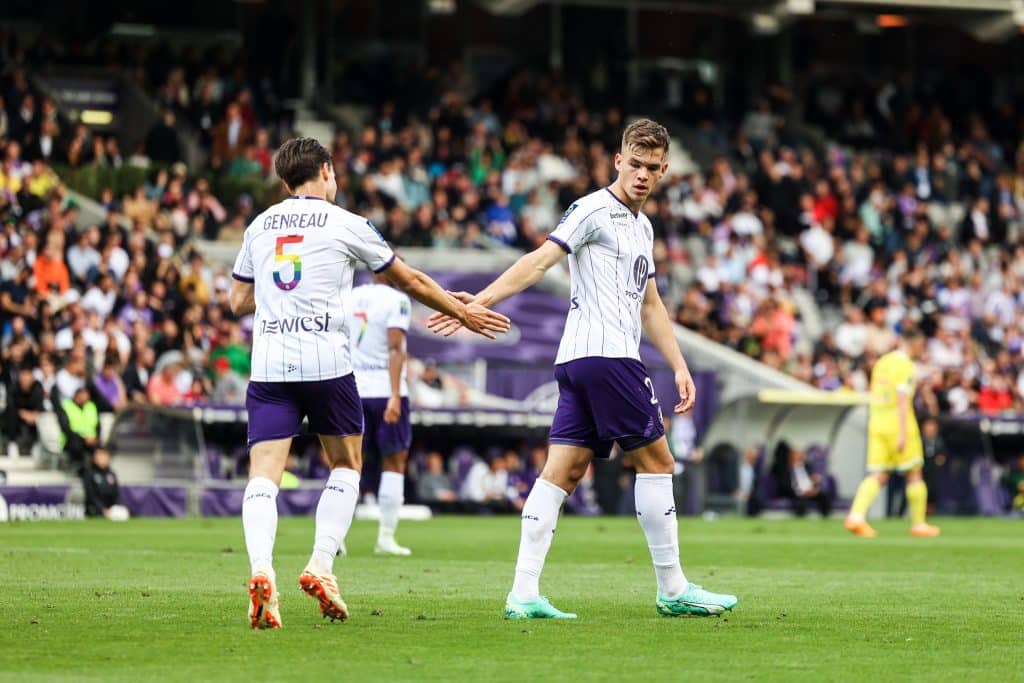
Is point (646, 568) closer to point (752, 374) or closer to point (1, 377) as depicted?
point (1, 377)

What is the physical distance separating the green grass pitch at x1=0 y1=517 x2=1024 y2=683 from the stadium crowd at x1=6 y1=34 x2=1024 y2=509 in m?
8.88

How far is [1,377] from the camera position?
2394 cm

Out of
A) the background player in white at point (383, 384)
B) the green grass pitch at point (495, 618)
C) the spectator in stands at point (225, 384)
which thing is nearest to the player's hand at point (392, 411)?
the background player in white at point (383, 384)

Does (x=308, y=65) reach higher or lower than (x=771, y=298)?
higher

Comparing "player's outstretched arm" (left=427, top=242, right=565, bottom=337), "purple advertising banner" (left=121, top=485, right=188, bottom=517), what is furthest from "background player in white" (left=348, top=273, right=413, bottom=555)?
"purple advertising banner" (left=121, top=485, right=188, bottom=517)

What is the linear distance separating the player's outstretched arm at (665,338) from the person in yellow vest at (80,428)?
47.8 ft

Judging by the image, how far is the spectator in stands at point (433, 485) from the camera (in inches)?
1069

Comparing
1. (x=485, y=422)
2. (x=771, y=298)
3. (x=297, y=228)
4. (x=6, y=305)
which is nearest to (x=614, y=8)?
(x=771, y=298)

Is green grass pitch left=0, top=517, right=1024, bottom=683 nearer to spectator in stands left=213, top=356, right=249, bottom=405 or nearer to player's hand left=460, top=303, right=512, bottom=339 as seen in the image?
player's hand left=460, top=303, right=512, bottom=339

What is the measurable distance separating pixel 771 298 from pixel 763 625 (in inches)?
965

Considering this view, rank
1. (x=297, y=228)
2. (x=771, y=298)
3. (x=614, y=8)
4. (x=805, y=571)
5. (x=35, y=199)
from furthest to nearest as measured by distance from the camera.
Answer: (x=614, y=8) < (x=771, y=298) < (x=35, y=199) < (x=805, y=571) < (x=297, y=228)

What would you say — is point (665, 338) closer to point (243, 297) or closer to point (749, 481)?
point (243, 297)

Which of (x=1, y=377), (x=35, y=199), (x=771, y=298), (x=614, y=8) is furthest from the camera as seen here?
(x=614, y=8)

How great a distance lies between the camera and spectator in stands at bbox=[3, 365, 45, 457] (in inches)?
935
